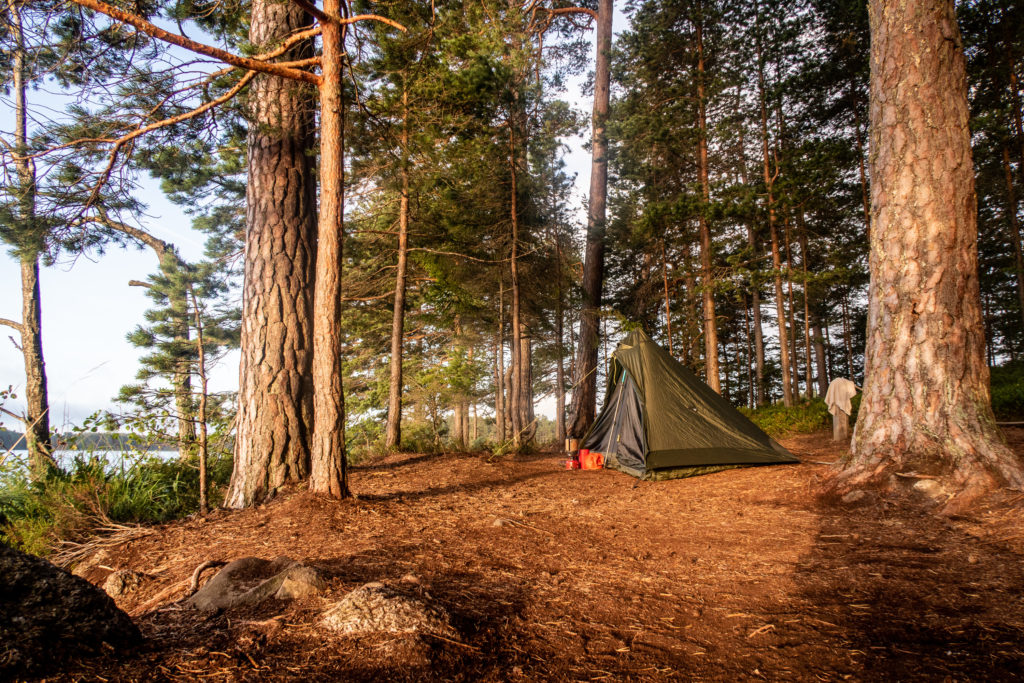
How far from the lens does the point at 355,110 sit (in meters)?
6.09

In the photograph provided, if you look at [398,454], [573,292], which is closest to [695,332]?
[573,292]

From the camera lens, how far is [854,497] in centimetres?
410

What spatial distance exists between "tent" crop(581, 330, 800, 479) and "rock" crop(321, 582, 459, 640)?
4.79 metres

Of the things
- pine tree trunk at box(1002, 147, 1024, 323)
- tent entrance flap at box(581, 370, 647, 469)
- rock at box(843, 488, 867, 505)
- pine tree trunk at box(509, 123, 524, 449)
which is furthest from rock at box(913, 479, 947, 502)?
pine tree trunk at box(1002, 147, 1024, 323)

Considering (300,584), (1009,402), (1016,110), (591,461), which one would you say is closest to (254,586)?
(300,584)

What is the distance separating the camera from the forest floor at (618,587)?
5.86 feet

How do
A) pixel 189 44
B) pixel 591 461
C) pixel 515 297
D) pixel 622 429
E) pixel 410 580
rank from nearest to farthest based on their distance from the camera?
pixel 410 580, pixel 189 44, pixel 622 429, pixel 591 461, pixel 515 297

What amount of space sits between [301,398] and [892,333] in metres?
5.63

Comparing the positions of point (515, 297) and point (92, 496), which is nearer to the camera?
point (92, 496)

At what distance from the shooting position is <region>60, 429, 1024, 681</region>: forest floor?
179cm

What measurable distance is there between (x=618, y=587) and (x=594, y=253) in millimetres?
9500

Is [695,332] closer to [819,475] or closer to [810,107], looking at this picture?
[810,107]

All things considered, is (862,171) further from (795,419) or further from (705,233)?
(795,419)

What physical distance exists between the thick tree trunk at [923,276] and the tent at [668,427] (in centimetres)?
207
